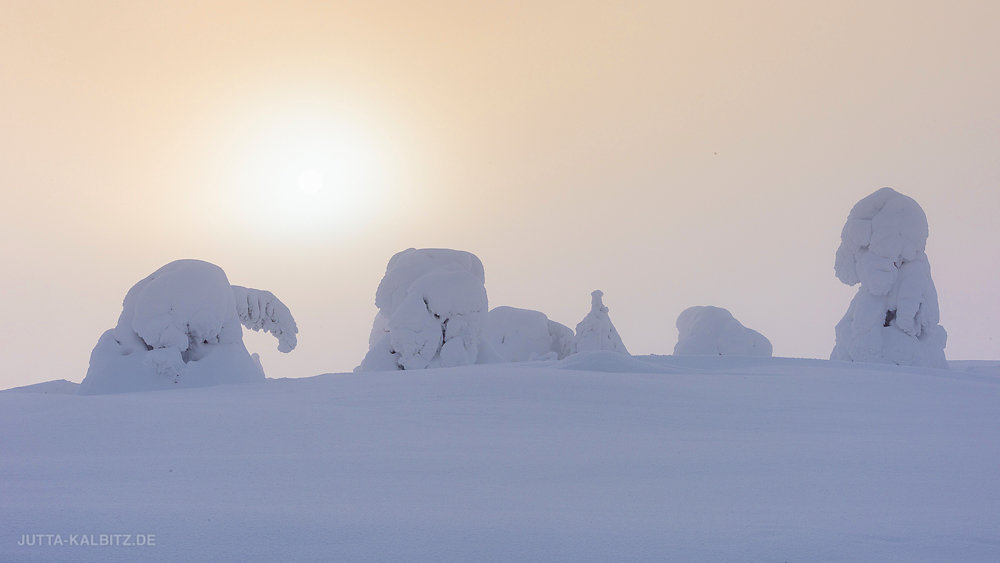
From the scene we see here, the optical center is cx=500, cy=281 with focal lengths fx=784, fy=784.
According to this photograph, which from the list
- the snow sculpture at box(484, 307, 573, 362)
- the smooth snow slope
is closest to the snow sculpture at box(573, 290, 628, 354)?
the snow sculpture at box(484, 307, 573, 362)

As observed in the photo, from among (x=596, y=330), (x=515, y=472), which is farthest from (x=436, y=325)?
(x=515, y=472)

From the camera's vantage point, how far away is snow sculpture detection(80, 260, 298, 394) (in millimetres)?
12227

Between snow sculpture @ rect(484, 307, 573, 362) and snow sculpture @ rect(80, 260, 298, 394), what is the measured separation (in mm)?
10205

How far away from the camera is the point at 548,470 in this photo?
4480 mm

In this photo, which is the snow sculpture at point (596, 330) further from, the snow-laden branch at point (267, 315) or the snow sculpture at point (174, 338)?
the snow sculpture at point (174, 338)

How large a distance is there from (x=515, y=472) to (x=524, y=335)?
1840 centimetres

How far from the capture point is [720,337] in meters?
22.9

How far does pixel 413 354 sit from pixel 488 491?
40.6 feet

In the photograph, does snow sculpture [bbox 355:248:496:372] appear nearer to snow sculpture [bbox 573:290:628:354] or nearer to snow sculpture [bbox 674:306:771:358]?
snow sculpture [bbox 573:290:628:354]

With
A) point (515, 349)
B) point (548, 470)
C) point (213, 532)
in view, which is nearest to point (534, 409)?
point (548, 470)

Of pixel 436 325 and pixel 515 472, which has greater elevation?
pixel 436 325

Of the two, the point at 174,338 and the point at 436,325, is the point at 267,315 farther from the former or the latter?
the point at 174,338

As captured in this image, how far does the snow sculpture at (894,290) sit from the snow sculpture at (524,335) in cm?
832

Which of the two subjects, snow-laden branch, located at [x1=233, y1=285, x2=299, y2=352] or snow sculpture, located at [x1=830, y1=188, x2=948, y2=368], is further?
snow sculpture, located at [x1=830, y1=188, x2=948, y2=368]
